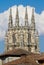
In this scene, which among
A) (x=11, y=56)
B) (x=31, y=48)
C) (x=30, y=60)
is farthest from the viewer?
(x=31, y=48)

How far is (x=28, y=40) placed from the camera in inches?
6757

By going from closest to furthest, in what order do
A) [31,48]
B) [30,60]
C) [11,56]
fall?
[30,60]
[11,56]
[31,48]

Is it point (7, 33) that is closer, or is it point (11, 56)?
point (11, 56)

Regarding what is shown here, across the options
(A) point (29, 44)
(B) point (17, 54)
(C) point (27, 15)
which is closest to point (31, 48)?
(A) point (29, 44)

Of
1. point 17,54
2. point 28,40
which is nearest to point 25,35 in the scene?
point 28,40

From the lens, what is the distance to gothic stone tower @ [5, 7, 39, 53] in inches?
6637

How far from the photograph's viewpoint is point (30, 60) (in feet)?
244

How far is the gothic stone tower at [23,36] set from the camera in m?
169

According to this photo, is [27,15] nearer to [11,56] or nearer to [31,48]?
[31,48]

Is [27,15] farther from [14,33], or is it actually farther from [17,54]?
[17,54]

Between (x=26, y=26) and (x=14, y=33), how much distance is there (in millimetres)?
4784

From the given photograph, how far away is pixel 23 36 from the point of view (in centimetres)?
17138

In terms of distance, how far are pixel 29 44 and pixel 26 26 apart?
6978 millimetres

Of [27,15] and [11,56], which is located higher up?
[27,15]
